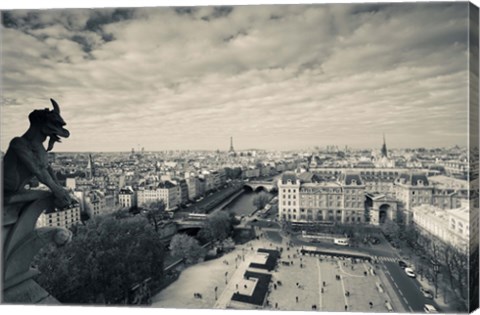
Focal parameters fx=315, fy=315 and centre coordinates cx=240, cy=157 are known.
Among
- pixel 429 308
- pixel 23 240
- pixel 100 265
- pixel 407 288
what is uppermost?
pixel 23 240

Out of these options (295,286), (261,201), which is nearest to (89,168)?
(261,201)

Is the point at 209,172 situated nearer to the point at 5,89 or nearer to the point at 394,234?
the point at 394,234

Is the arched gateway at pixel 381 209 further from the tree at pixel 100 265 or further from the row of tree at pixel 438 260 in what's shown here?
the tree at pixel 100 265

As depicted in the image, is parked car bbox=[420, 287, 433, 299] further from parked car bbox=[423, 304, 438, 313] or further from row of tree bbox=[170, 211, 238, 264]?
row of tree bbox=[170, 211, 238, 264]

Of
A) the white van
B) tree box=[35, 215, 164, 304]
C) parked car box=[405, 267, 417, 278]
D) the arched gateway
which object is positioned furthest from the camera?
the arched gateway

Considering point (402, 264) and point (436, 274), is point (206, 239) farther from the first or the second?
point (436, 274)

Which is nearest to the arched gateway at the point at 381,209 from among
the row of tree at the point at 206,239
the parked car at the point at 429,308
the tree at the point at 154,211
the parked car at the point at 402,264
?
the parked car at the point at 402,264

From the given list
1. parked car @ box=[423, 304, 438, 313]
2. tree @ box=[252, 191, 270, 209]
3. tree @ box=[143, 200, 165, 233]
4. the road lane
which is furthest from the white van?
tree @ box=[143, 200, 165, 233]
